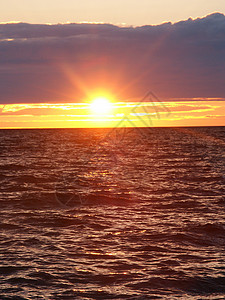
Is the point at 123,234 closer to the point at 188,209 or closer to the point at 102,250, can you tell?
the point at 102,250

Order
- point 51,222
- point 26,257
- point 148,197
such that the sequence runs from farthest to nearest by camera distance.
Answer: point 148,197
point 51,222
point 26,257

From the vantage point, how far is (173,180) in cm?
3662

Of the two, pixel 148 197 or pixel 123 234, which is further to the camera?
pixel 148 197

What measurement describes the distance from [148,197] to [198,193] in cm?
373

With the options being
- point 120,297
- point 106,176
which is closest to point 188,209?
point 120,297

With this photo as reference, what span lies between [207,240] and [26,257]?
268 inches

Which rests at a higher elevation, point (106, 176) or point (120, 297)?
point (106, 176)

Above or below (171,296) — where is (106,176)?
above

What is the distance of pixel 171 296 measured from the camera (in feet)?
37.6

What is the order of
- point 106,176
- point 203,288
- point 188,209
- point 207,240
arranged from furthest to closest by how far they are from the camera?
point 106,176 < point 188,209 < point 207,240 < point 203,288

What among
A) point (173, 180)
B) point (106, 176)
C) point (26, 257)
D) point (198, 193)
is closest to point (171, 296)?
point (26, 257)

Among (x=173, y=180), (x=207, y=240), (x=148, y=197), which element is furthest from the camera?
(x=173, y=180)

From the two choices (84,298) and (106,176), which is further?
(106,176)

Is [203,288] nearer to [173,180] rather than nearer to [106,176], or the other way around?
[173,180]
